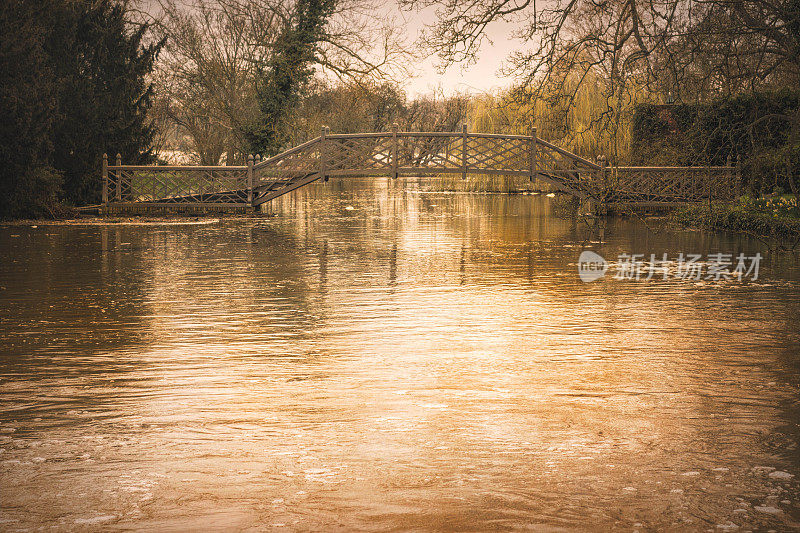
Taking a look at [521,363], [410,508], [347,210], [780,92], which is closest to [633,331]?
[521,363]

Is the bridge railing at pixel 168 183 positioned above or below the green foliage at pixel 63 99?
below

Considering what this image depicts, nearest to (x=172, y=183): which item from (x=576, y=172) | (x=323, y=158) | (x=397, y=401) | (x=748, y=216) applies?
(x=323, y=158)

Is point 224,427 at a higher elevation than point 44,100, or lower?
lower

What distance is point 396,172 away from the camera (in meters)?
34.3

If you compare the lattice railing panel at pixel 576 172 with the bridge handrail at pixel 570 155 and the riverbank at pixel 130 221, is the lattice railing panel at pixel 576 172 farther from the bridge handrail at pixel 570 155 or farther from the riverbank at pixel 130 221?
the riverbank at pixel 130 221

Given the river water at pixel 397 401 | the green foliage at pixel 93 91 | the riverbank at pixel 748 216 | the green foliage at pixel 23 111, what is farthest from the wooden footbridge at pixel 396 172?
the river water at pixel 397 401

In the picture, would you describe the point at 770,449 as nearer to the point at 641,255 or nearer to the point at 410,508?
the point at 410,508

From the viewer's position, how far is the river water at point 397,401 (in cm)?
530

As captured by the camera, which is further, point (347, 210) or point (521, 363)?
point (347, 210)

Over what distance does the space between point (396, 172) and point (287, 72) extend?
27.9 ft

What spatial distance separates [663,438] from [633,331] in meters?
4.39

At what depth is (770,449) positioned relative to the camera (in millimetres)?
Result: 6297

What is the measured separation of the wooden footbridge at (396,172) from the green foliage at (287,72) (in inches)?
216

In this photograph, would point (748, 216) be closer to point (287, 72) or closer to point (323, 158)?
point (323, 158)
